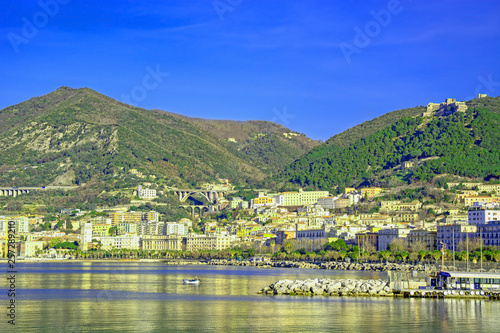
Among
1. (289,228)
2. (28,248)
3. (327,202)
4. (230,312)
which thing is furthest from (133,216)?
(230,312)

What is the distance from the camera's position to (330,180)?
198 metres

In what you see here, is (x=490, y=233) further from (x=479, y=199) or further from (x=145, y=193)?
(x=145, y=193)

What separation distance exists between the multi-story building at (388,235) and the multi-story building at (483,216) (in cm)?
906

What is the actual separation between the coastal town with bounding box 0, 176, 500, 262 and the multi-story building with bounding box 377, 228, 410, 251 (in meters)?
0.15

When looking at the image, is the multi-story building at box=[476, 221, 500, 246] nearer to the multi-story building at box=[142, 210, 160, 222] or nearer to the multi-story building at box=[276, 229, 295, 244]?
the multi-story building at box=[276, 229, 295, 244]

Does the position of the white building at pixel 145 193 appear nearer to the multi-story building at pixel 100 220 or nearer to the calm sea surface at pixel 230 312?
the multi-story building at pixel 100 220

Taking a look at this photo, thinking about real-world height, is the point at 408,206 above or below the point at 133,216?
above

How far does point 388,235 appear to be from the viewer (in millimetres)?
118500

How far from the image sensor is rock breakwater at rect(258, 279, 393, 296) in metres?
54.6

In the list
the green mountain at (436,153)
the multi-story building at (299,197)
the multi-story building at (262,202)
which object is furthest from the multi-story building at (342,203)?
the multi-story building at (262,202)

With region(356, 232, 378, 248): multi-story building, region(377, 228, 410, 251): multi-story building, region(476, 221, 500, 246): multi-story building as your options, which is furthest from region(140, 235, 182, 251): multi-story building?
region(476, 221, 500, 246): multi-story building

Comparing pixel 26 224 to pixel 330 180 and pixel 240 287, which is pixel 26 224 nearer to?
pixel 330 180

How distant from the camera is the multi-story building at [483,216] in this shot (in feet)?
361

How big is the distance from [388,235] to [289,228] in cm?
3572
